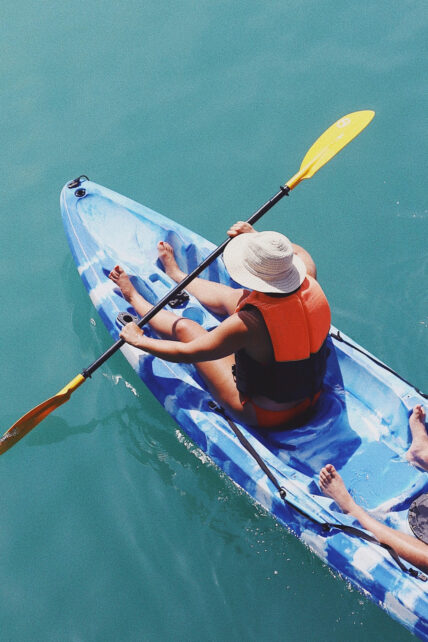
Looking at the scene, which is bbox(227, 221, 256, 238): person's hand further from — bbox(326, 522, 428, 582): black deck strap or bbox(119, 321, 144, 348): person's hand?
bbox(326, 522, 428, 582): black deck strap

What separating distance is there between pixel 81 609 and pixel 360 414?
1.84 metres

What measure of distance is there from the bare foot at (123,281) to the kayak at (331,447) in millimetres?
70

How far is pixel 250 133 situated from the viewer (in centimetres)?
605

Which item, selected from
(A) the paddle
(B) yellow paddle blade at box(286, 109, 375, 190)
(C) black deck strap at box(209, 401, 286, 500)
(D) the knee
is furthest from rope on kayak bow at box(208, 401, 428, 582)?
(B) yellow paddle blade at box(286, 109, 375, 190)

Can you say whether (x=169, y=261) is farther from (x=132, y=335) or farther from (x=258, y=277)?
(x=258, y=277)

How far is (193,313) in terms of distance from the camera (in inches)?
169

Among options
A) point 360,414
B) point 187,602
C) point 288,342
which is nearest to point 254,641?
point 187,602

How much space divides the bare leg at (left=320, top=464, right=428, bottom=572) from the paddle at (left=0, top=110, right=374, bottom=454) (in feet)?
4.24

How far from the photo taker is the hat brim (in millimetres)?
3068

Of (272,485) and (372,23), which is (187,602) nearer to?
(272,485)

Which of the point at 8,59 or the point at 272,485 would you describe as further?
the point at 8,59

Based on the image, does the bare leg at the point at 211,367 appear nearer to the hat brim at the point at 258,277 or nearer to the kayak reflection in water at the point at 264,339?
the kayak reflection in water at the point at 264,339

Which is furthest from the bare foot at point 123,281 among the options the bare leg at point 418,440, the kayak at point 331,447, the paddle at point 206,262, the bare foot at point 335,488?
the bare leg at point 418,440

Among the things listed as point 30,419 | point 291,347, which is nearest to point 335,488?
point 291,347
